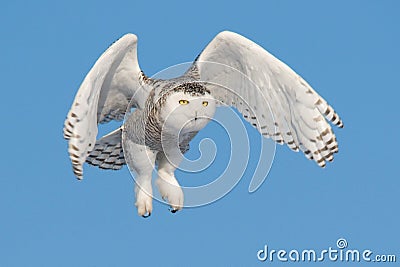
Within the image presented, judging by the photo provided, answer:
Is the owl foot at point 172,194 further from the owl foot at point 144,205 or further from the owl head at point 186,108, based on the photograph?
the owl head at point 186,108

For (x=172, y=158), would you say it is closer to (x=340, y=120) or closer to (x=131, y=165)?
(x=131, y=165)

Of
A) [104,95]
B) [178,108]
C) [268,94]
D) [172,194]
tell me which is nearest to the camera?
[178,108]

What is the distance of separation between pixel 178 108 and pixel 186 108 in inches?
3.0

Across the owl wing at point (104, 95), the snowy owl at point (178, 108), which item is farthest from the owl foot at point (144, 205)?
the owl wing at point (104, 95)

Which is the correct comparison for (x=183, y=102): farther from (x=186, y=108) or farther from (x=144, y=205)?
(x=144, y=205)

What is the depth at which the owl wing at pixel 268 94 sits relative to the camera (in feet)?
25.6

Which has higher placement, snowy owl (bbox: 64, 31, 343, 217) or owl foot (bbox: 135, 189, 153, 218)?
snowy owl (bbox: 64, 31, 343, 217)

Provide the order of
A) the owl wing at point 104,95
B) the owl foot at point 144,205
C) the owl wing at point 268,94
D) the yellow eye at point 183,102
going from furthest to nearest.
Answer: the owl foot at point 144,205
the yellow eye at point 183,102
the owl wing at point 268,94
the owl wing at point 104,95

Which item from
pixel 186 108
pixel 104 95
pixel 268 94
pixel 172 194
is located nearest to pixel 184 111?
pixel 186 108

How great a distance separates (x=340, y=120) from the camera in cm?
775

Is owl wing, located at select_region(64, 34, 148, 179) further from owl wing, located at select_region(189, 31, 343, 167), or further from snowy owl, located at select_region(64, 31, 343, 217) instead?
owl wing, located at select_region(189, 31, 343, 167)

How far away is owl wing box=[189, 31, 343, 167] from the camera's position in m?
7.80

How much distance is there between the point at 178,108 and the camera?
26.2 ft

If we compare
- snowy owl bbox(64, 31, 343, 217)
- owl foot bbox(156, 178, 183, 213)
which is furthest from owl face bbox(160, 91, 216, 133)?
owl foot bbox(156, 178, 183, 213)
